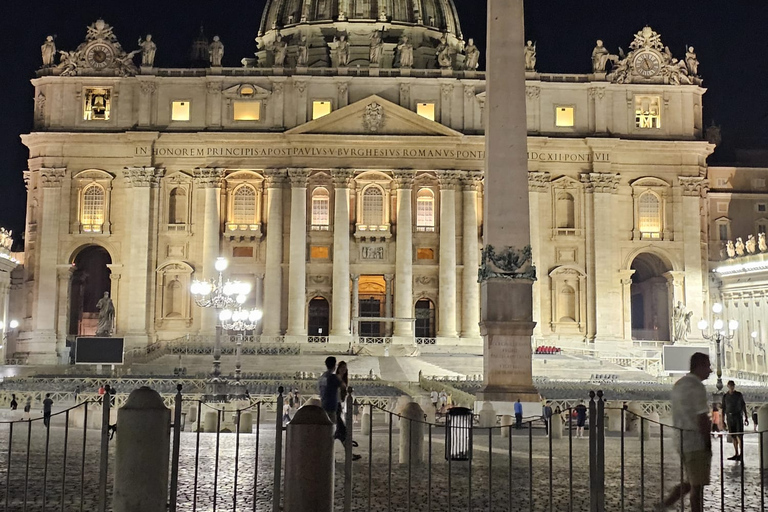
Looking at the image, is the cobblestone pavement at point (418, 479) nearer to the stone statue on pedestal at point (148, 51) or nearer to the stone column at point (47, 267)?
the stone column at point (47, 267)

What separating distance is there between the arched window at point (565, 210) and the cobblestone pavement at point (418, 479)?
45.2 metres

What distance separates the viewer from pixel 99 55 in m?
67.4

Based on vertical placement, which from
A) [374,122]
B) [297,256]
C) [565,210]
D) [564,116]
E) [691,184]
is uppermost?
[564,116]

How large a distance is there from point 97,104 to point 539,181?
3071 cm

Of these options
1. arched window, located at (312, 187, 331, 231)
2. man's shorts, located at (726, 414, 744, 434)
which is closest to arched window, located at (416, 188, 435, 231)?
arched window, located at (312, 187, 331, 231)

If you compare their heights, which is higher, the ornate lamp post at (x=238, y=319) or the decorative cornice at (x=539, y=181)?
the decorative cornice at (x=539, y=181)

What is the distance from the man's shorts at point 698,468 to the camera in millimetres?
11945

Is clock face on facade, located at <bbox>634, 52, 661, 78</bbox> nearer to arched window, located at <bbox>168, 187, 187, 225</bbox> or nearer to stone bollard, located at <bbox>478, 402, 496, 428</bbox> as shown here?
arched window, located at <bbox>168, 187, 187, 225</bbox>

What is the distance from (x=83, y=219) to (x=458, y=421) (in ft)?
179

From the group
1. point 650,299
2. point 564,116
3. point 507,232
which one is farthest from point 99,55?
point 507,232

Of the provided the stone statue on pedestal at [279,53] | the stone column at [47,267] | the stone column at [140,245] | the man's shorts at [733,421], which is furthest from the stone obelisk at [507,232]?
the stone column at [47,267]

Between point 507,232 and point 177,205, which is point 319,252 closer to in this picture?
point 177,205

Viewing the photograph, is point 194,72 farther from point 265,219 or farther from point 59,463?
point 59,463

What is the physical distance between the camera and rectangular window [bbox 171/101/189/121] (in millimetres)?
66375
